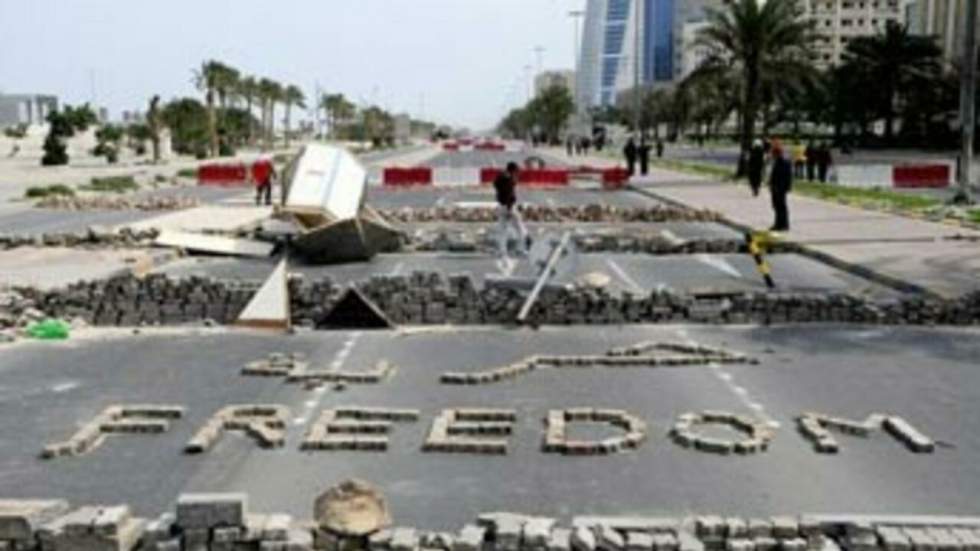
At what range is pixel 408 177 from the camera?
54.3 m

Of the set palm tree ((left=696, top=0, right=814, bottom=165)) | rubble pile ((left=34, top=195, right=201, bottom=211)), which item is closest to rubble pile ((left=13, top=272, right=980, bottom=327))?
rubble pile ((left=34, top=195, right=201, bottom=211))

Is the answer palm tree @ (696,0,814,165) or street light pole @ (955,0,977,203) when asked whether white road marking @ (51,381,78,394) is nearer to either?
street light pole @ (955,0,977,203)

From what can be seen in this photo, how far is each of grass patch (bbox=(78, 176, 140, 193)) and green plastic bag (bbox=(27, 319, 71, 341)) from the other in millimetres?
35081

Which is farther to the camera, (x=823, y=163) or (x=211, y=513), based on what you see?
(x=823, y=163)

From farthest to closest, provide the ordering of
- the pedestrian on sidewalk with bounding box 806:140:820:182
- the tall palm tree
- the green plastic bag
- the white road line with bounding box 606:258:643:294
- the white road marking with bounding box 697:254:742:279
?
the tall palm tree
the pedestrian on sidewalk with bounding box 806:140:820:182
the white road marking with bounding box 697:254:742:279
the white road line with bounding box 606:258:643:294
the green plastic bag

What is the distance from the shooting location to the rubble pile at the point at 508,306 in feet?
54.5

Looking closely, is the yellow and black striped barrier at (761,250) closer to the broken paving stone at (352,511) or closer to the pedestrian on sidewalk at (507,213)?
the pedestrian on sidewalk at (507,213)

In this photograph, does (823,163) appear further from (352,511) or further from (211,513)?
(211,513)

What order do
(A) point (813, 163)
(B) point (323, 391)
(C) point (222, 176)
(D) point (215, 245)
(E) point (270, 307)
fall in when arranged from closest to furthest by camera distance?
(B) point (323, 391) < (E) point (270, 307) < (D) point (215, 245) < (A) point (813, 163) < (C) point (222, 176)

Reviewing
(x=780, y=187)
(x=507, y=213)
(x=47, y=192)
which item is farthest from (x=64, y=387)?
(x=47, y=192)

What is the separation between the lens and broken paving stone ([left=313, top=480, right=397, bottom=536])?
24.5 feet

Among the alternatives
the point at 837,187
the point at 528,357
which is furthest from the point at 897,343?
A: the point at 837,187

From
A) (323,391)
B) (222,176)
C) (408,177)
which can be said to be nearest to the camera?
(323,391)

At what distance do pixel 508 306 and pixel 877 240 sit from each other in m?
11.7
